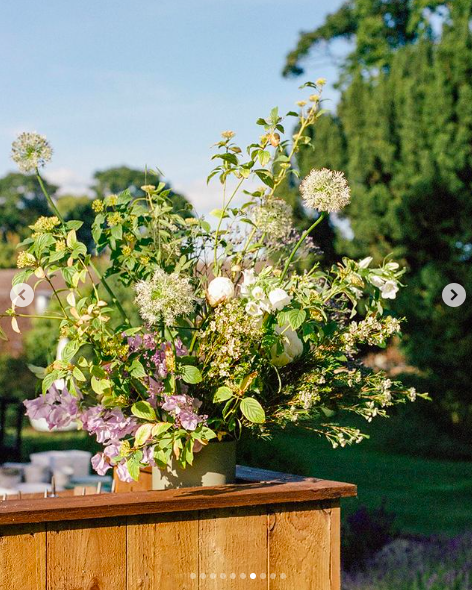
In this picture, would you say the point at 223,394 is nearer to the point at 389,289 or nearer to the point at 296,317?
the point at 296,317

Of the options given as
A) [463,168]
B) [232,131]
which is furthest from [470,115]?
[232,131]

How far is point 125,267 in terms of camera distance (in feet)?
6.66

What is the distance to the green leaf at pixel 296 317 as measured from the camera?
176 cm

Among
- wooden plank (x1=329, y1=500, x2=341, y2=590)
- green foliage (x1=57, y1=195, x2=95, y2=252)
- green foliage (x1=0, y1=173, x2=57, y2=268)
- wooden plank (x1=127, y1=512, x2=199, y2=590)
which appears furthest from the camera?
green foliage (x1=0, y1=173, x2=57, y2=268)

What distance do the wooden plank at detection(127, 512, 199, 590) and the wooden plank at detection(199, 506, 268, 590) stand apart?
1.0 inches

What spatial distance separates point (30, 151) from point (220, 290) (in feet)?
1.88

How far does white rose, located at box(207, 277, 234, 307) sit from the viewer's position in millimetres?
1872

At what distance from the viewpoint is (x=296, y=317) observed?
1.77 m

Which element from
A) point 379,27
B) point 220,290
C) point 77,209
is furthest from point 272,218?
point 77,209

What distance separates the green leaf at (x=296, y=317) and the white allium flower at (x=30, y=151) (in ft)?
2.29

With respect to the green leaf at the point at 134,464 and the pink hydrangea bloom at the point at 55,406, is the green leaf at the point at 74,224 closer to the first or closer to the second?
the pink hydrangea bloom at the point at 55,406

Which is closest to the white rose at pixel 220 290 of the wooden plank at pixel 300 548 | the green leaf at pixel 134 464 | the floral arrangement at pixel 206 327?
the floral arrangement at pixel 206 327

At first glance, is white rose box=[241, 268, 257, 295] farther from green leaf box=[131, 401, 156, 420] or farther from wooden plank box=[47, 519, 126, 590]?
wooden plank box=[47, 519, 126, 590]

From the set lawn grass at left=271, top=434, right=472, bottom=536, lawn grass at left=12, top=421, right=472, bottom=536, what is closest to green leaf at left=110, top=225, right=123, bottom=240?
lawn grass at left=12, top=421, right=472, bottom=536
